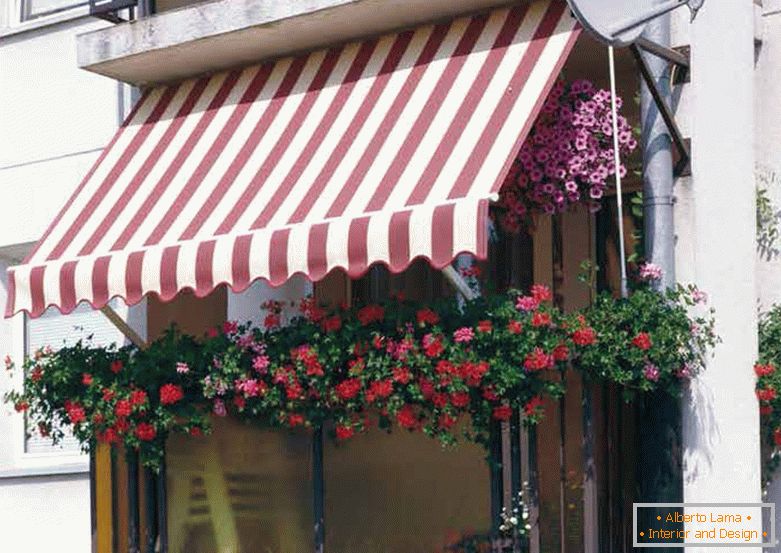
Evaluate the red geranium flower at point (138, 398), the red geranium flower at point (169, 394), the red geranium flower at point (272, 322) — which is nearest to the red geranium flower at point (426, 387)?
the red geranium flower at point (272, 322)

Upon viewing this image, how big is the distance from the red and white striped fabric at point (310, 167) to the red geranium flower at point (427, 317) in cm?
49

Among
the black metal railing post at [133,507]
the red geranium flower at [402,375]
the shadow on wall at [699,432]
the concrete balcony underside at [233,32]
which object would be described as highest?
the concrete balcony underside at [233,32]

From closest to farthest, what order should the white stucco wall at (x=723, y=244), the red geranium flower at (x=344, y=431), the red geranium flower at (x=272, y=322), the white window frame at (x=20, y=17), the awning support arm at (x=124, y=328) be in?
1. the white stucco wall at (x=723, y=244)
2. the red geranium flower at (x=344, y=431)
3. the red geranium flower at (x=272, y=322)
4. the awning support arm at (x=124, y=328)
5. the white window frame at (x=20, y=17)

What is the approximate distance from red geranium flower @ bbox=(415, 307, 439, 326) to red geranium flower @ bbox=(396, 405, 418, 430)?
0.54 metres

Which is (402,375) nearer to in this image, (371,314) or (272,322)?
(371,314)

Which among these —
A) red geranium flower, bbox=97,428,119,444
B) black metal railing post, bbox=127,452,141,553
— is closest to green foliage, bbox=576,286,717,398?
red geranium flower, bbox=97,428,119,444

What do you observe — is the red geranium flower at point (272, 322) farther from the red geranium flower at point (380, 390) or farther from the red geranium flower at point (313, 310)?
the red geranium flower at point (380, 390)

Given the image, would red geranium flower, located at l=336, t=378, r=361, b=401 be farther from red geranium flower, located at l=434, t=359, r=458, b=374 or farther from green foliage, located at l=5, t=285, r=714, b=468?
red geranium flower, located at l=434, t=359, r=458, b=374

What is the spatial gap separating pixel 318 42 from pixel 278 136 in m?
0.80

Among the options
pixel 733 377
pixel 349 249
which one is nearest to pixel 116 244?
pixel 349 249

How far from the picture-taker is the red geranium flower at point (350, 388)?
12.7 meters

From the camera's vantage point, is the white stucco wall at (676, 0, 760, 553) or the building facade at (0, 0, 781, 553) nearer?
the white stucco wall at (676, 0, 760, 553)

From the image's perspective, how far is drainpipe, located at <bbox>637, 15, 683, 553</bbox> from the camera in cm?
1300

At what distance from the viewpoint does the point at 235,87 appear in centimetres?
1470
